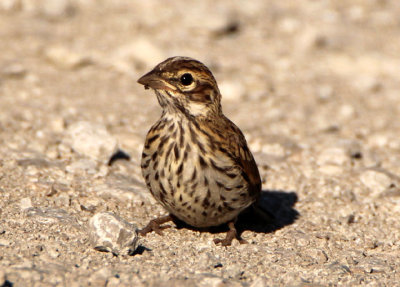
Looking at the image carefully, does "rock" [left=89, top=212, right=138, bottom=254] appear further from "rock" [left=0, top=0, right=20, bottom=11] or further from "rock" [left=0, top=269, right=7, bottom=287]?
"rock" [left=0, top=0, right=20, bottom=11]

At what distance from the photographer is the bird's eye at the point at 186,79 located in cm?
605

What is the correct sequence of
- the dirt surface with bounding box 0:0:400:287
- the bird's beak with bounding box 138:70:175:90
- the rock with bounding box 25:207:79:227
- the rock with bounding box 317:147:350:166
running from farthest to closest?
the rock with bounding box 317:147:350:166, the rock with bounding box 25:207:79:227, the bird's beak with bounding box 138:70:175:90, the dirt surface with bounding box 0:0:400:287

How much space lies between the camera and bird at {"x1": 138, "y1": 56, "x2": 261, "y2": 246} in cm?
602

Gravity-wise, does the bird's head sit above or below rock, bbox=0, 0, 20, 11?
below

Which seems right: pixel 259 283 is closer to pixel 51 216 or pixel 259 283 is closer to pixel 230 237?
pixel 230 237

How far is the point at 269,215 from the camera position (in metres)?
7.18

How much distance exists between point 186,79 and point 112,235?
156 cm

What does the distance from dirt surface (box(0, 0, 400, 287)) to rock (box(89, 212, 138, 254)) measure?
10 cm

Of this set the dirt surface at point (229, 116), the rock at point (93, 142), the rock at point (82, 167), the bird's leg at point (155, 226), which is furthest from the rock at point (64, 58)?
the bird's leg at point (155, 226)

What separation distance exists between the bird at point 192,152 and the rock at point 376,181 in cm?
225

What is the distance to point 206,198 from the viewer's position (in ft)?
20.0

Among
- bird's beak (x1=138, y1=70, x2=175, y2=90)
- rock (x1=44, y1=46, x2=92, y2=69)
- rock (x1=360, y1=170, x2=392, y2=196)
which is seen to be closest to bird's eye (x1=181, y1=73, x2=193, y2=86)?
bird's beak (x1=138, y1=70, x2=175, y2=90)

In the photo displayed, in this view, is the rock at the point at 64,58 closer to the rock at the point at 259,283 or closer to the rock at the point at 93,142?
the rock at the point at 93,142

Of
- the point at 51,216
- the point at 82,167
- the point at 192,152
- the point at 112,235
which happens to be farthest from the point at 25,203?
the point at 192,152
